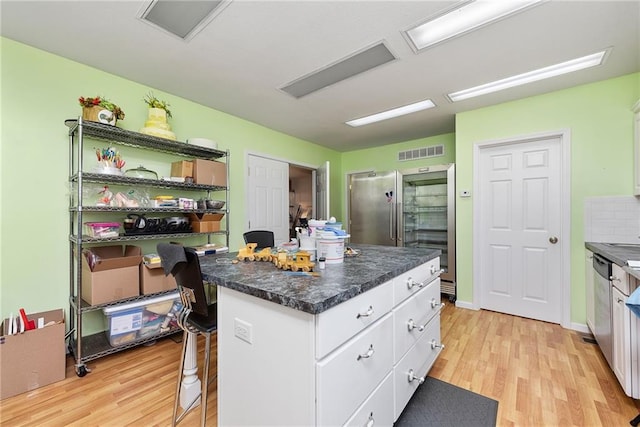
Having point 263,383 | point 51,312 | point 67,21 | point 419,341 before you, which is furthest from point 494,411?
point 67,21

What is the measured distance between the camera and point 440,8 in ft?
5.35

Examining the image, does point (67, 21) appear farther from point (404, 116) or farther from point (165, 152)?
point (404, 116)

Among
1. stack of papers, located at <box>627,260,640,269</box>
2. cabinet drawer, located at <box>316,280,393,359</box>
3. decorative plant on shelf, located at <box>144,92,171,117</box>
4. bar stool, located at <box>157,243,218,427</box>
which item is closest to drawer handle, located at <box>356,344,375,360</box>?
cabinet drawer, located at <box>316,280,393,359</box>

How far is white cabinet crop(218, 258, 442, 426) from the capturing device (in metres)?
0.91

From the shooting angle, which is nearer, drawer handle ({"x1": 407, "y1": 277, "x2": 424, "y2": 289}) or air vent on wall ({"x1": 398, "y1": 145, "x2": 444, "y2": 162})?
drawer handle ({"x1": 407, "y1": 277, "x2": 424, "y2": 289})

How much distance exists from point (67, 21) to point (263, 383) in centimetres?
253

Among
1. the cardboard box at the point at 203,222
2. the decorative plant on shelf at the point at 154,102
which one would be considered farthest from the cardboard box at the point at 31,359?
the decorative plant on shelf at the point at 154,102

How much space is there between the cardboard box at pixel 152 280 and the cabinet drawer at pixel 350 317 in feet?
5.79

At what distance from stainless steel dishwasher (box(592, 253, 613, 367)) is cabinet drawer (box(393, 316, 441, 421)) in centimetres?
117

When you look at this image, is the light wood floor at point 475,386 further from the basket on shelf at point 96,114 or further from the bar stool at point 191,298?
the basket on shelf at point 96,114

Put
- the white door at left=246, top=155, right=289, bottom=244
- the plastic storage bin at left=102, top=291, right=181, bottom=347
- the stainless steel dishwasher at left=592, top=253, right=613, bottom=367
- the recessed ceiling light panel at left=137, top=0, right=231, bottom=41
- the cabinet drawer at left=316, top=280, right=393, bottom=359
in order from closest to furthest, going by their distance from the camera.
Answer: the cabinet drawer at left=316, top=280, right=393, bottom=359
the recessed ceiling light panel at left=137, top=0, right=231, bottom=41
the stainless steel dishwasher at left=592, top=253, right=613, bottom=367
the plastic storage bin at left=102, top=291, right=181, bottom=347
the white door at left=246, top=155, right=289, bottom=244

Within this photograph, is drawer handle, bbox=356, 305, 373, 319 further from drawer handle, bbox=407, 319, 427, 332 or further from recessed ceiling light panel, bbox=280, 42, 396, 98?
recessed ceiling light panel, bbox=280, 42, 396, 98

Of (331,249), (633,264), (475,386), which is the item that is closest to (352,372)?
(331,249)

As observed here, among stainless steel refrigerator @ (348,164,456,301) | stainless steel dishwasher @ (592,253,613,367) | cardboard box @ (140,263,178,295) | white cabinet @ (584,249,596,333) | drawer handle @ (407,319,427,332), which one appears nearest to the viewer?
drawer handle @ (407,319,427,332)
